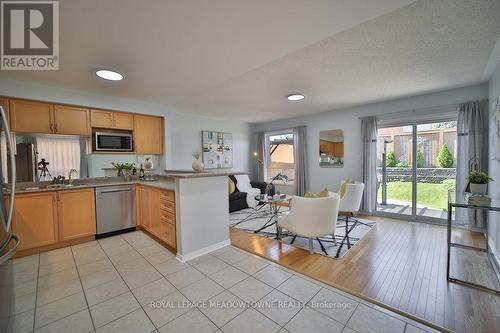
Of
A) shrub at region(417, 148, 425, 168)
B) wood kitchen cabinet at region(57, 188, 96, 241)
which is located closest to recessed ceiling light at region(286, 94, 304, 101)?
shrub at region(417, 148, 425, 168)

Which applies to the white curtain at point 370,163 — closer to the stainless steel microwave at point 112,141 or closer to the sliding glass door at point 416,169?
the sliding glass door at point 416,169

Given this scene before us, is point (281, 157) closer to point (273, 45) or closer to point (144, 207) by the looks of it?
point (144, 207)

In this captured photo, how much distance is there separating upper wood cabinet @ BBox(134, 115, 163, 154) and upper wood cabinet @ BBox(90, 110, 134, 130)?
124mm

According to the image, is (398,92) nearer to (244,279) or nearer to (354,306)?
(354,306)

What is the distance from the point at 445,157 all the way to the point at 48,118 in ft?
22.9

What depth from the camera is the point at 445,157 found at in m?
3.96

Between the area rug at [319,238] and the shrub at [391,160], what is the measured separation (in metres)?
1.38

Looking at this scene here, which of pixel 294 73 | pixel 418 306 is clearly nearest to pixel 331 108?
pixel 294 73

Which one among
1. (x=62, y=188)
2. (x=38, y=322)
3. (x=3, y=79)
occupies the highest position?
(x=3, y=79)

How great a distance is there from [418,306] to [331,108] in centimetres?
426

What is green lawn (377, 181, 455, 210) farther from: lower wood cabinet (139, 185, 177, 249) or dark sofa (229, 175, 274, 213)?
lower wood cabinet (139, 185, 177, 249)

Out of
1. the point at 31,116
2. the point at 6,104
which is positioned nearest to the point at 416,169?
the point at 31,116

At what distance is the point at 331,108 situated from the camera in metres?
5.08

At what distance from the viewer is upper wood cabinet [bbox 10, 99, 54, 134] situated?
296cm
